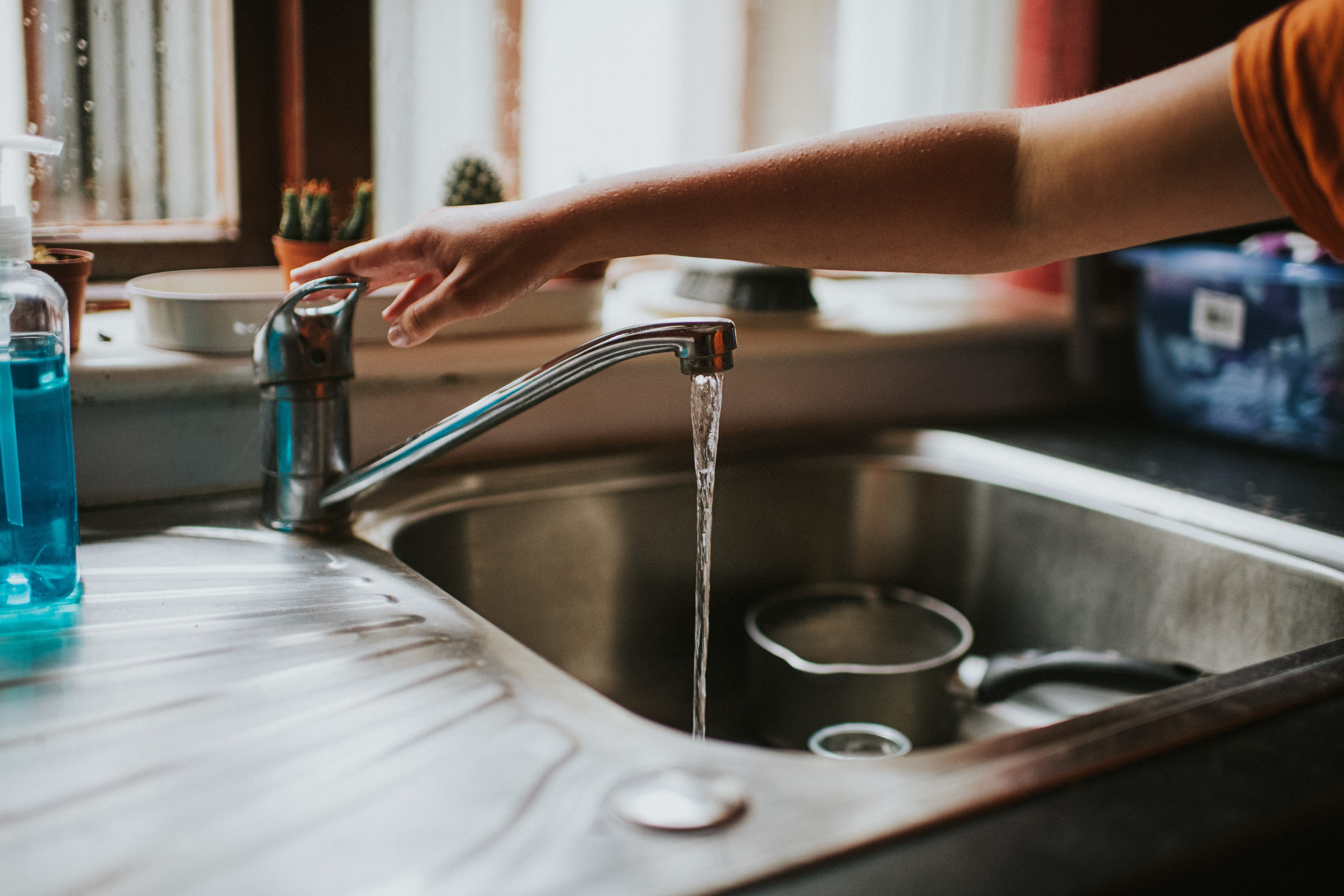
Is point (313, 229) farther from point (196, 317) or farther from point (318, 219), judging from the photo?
point (196, 317)

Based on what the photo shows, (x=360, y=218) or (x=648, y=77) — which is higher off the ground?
(x=648, y=77)

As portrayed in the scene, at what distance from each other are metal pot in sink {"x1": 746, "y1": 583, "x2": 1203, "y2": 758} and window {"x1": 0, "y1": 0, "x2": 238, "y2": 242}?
750 millimetres

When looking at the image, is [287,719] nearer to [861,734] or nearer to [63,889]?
[63,889]

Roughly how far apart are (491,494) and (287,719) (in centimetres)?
44

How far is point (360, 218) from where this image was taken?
1069 mm

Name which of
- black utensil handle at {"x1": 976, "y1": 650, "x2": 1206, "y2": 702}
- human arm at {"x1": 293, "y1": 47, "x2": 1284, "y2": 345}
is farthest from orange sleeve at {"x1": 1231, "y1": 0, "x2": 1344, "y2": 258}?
black utensil handle at {"x1": 976, "y1": 650, "x2": 1206, "y2": 702}

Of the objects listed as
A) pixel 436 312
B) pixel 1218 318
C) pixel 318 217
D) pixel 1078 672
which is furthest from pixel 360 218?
pixel 1218 318

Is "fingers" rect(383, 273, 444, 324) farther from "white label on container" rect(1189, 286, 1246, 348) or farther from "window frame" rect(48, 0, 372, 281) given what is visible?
"white label on container" rect(1189, 286, 1246, 348)

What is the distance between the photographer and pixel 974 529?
123 centimetres

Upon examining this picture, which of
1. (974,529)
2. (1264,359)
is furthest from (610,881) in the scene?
(1264,359)

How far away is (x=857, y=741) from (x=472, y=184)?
0.64m

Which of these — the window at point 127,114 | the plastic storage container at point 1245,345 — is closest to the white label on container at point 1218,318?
the plastic storage container at point 1245,345

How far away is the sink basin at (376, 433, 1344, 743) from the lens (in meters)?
1.02

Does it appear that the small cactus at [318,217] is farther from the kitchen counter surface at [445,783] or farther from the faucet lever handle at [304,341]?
the kitchen counter surface at [445,783]
